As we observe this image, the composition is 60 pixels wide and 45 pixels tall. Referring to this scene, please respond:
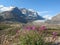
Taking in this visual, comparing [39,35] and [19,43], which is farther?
[19,43]

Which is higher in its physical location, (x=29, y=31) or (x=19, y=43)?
(x=29, y=31)

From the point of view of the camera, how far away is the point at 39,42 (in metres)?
9.64

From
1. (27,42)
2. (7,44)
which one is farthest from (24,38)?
(7,44)

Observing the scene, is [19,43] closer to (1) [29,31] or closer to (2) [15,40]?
(2) [15,40]

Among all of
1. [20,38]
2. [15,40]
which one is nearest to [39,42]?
[20,38]

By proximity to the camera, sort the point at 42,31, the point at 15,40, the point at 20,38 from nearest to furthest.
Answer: the point at 42,31
the point at 20,38
the point at 15,40

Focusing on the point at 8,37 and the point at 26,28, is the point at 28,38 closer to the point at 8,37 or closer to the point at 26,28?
the point at 26,28

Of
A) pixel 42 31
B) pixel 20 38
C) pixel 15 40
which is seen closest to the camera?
pixel 42 31

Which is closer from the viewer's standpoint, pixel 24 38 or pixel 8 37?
pixel 24 38

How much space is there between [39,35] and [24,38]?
0.84m

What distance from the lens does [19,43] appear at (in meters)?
10.6

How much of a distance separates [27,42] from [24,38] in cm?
26

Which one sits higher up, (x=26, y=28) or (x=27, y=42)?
(x=26, y=28)

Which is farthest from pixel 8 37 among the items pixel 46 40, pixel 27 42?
pixel 46 40
